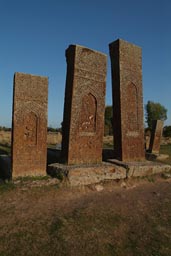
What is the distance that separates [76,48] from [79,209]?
5.07 m

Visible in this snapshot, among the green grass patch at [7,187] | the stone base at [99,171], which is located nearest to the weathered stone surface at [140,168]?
the stone base at [99,171]

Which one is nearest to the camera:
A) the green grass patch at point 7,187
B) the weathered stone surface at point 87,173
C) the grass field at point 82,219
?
the grass field at point 82,219

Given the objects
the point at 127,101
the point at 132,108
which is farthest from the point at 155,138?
the point at 127,101

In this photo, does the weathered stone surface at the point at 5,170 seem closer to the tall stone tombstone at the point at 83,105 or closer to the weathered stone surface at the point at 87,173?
the weathered stone surface at the point at 87,173

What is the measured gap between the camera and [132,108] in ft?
31.9

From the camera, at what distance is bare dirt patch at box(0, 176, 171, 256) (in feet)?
12.9

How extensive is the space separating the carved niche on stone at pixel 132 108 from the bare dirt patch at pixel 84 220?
113 inches

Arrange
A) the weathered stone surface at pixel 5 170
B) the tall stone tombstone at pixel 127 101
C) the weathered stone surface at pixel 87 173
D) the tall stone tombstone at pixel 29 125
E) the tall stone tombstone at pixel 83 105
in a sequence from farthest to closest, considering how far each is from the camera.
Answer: the tall stone tombstone at pixel 127 101, the tall stone tombstone at pixel 83 105, the weathered stone surface at pixel 5 170, the weathered stone surface at pixel 87 173, the tall stone tombstone at pixel 29 125

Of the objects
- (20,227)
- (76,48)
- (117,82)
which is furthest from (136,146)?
(20,227)

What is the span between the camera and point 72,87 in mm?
8086

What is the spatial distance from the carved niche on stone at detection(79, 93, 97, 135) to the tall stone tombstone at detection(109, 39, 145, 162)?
112 cm

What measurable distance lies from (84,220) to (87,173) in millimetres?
2595

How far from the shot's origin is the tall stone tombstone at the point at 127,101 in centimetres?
928

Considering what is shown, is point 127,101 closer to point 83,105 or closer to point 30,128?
point 83,105
